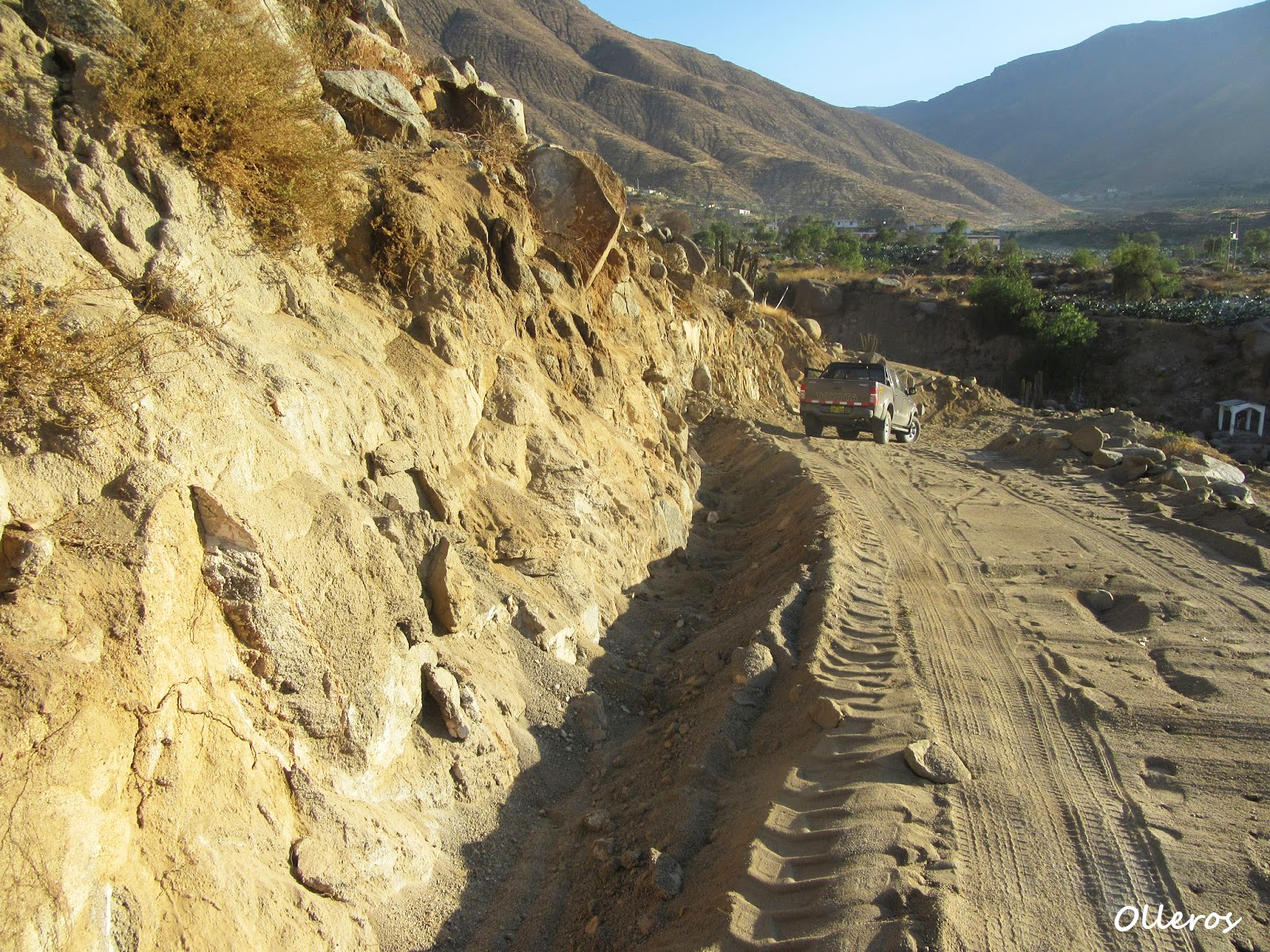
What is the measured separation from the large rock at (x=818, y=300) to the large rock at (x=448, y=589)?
34929 mm

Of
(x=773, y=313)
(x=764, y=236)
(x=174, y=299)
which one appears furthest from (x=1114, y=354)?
(x=174, y=299)

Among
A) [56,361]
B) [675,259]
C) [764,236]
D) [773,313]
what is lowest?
[56,361]

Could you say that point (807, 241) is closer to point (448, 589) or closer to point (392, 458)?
point (392, 458)

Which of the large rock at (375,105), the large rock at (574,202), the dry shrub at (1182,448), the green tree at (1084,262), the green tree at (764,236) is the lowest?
the dry shrub at (1182,448)

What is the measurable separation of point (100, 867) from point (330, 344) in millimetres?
3769

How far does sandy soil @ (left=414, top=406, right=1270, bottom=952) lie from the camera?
386cm

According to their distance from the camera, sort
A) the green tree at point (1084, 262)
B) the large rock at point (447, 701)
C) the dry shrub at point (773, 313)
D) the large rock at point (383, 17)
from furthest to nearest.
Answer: the green tree at point (1084, 262), the dry shrub at point (773, 313), the large rock at point (383, 17), the large rock at point (447, 701)

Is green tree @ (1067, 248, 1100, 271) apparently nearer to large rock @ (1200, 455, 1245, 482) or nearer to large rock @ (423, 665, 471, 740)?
large rock @ (1200, 455, 1245, 482)

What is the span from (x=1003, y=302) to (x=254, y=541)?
1449 inches

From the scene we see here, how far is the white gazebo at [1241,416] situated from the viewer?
26.5 meters

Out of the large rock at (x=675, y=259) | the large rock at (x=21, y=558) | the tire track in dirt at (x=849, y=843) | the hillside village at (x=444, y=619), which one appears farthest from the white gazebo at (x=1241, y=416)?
the large rock at (x=21, y=558)

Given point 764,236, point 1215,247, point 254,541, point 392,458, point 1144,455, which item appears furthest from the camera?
point 764,236

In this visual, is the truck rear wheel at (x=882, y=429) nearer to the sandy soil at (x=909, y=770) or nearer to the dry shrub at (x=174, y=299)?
the sandy soil at (x=909, y=770)

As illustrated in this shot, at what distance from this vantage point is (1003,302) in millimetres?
35656
